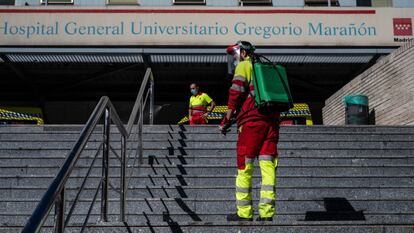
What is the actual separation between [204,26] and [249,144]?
493 inches

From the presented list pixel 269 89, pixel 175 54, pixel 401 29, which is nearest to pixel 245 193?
pixel 269 89

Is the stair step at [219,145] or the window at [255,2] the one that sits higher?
the window at [255,2]

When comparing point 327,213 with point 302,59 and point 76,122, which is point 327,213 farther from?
point 76,122

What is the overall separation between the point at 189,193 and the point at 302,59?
11946 mm

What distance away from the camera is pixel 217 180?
725cm

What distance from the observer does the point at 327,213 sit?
6.15m

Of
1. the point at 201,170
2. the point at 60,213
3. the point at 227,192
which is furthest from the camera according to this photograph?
the point at 201,170

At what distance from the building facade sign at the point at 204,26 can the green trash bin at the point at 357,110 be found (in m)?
4.49

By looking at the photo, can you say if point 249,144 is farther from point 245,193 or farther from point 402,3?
point 402,3

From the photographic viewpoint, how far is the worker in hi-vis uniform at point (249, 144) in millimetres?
5344

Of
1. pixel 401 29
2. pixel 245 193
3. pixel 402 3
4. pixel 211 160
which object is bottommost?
pixel 245 193

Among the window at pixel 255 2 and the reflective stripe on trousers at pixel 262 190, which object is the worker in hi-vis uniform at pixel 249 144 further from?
the window at pixel 255 2

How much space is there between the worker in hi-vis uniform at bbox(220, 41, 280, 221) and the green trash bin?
785 cm

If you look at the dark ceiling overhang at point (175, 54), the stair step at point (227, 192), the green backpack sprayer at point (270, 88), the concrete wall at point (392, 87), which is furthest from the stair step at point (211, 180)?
the dark ceiling overhang at point (175, 54)
